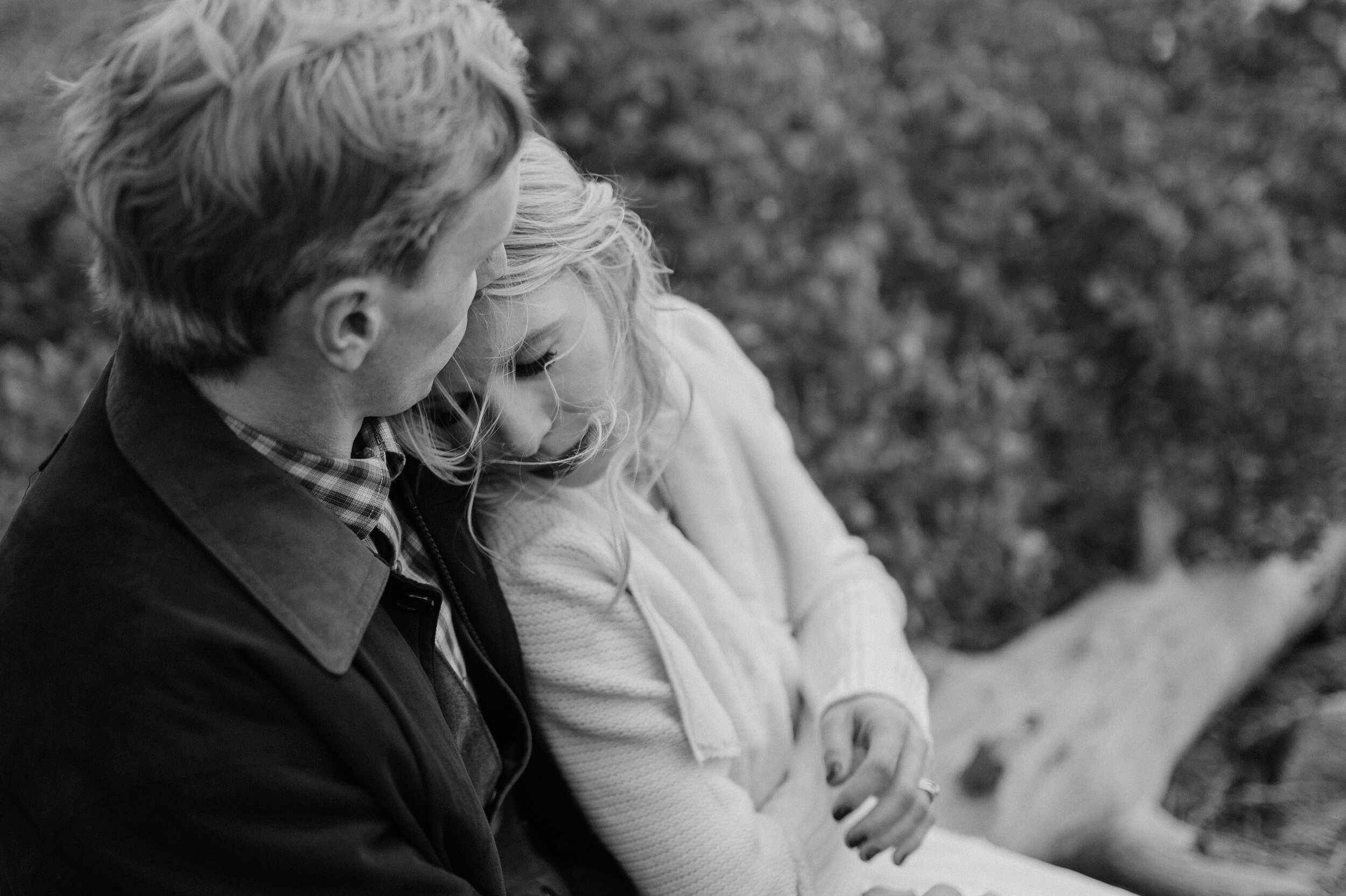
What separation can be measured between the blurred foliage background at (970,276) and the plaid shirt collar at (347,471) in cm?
151

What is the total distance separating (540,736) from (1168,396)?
2567 mm

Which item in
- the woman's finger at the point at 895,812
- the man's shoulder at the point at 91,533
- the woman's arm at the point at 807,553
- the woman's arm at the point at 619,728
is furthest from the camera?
the woman's arm at the point at 807,553

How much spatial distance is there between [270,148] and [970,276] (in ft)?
8.93

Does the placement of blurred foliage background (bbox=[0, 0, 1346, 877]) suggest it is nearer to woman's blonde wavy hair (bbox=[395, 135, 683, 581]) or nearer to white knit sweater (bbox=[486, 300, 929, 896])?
white knit sweater (bbox=[486, 300, 929, 896])

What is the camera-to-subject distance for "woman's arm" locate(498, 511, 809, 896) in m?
1.53

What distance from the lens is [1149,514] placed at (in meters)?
3.27

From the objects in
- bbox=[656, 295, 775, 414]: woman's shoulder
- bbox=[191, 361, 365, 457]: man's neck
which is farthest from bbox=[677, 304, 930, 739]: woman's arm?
bbox=[191, 361, 365, 457]: man's neck

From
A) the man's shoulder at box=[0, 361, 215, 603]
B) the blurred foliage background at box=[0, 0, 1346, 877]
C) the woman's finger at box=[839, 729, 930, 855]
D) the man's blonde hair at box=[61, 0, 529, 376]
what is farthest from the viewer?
the blurred foliage background at box=[0, 0, 1346, 877]

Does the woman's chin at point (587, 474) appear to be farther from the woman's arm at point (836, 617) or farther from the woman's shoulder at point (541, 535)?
the woman's arm at point (836, 617)

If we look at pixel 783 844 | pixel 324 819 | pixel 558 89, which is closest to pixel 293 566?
pixel 324 819

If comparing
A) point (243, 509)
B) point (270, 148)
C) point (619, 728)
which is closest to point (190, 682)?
point (243, 509)

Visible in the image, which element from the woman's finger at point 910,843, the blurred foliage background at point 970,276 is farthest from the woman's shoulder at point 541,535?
the blurred foliage background at point 970,276

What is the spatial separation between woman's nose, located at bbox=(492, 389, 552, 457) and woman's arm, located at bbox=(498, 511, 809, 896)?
15 centimetres

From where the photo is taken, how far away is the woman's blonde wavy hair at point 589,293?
1425 millimetres
